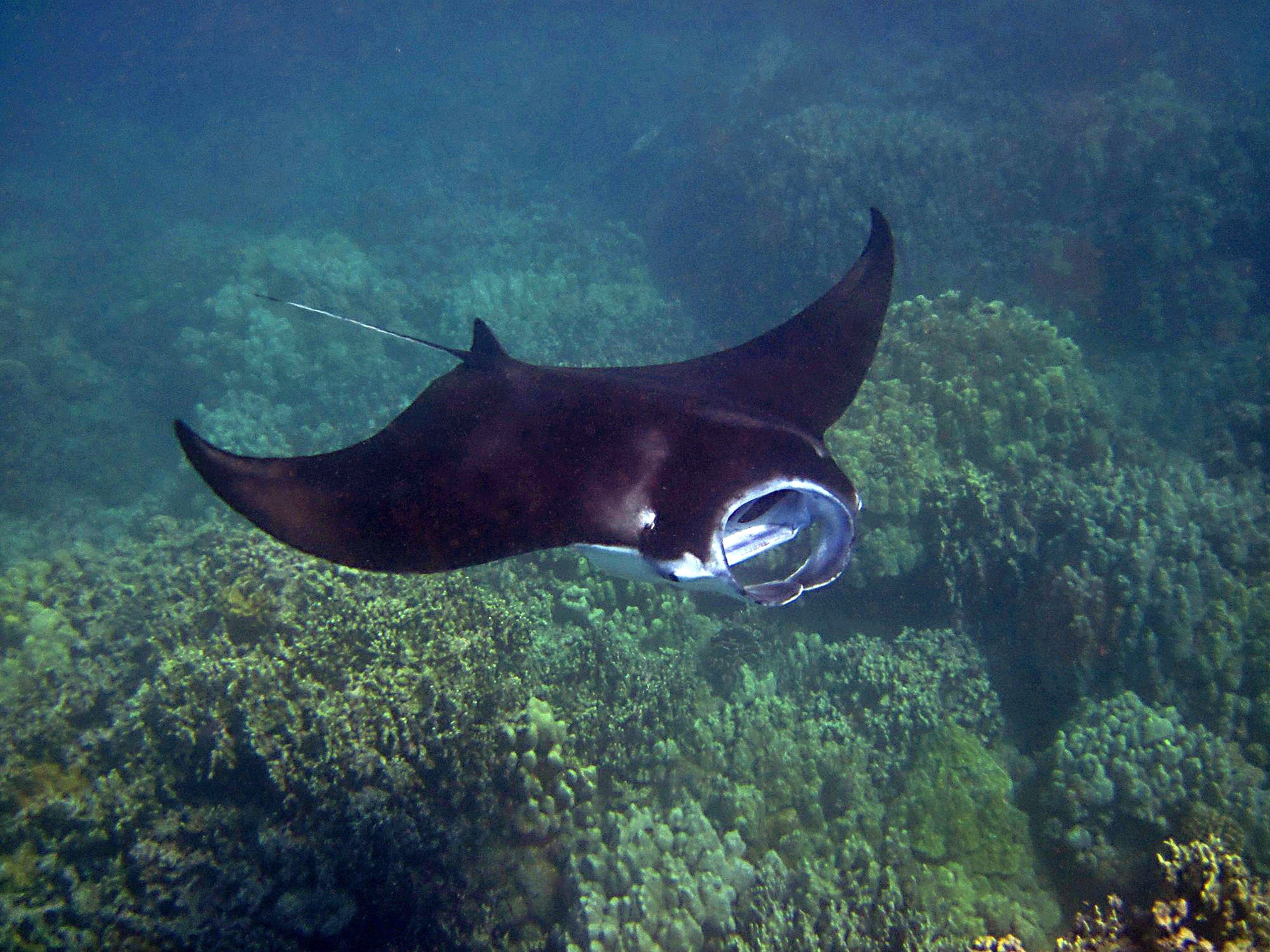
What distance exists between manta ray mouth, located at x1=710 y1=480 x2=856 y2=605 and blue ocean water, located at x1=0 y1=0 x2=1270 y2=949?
8.73 feet

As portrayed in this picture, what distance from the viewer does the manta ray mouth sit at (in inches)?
103

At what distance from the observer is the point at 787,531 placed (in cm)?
321

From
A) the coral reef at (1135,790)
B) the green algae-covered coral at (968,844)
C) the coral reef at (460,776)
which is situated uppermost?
the coral reef at (1135,790)

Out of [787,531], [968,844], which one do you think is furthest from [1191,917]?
[787,531]

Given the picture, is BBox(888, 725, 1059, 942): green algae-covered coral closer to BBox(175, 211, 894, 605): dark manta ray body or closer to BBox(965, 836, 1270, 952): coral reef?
BBox(965, 836, 1270, 952): coral reef

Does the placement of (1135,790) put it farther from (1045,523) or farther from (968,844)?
(1045,523)

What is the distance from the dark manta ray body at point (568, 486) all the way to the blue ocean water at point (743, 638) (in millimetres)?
2508

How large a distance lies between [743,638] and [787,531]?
3.88 metres

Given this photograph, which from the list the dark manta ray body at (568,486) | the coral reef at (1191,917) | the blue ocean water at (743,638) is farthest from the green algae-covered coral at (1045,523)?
the dark manta ray body at (568,486)

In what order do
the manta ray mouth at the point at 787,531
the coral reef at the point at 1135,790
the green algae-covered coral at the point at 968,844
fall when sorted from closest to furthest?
the manta ray mouth at the point at 787,531 → the green algae-covered coral at the point at 968,844 → the coral reef at the point at 1135,790

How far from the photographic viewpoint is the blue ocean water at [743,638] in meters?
4.35

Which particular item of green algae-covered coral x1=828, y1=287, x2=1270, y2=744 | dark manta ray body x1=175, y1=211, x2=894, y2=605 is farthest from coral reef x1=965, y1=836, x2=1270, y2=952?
dark manta ray body x1=175, y1=211, x2=894, y2=605

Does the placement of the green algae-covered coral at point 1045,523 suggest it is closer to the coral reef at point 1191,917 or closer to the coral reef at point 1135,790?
the coral reef at point 1135,790

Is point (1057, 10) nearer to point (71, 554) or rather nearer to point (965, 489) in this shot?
point (965, 489)
